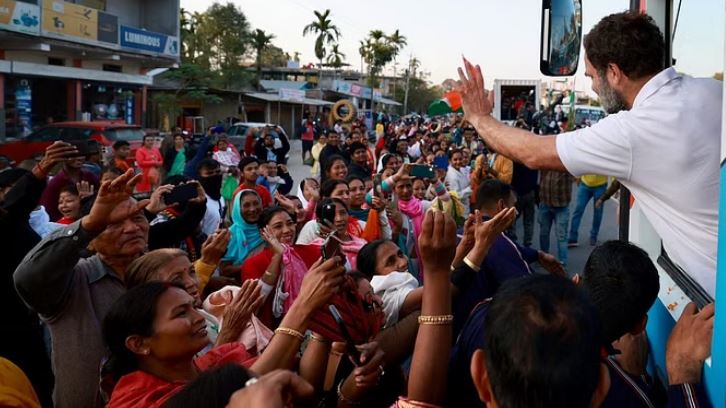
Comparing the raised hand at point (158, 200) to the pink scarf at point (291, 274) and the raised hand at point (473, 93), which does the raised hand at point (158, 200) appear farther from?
the raised hand at point (473, 93)

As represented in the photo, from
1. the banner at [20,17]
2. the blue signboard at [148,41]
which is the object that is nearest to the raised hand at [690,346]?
A: the banner at [20,17]

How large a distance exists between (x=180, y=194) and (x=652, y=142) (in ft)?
9.81

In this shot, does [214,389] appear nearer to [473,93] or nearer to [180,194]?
[473,93]

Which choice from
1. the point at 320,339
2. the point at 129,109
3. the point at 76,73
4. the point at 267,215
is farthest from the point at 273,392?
the point at 129,109

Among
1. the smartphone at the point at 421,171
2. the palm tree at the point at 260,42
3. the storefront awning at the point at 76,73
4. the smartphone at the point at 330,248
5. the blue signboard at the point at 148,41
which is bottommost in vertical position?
the smartphone at the point at 330,248

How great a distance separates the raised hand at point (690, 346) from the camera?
68.4 inches

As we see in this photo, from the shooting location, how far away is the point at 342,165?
21.7 feet

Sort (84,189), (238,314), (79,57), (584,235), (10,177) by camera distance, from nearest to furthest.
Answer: (238,314), (10,177), (84,189), (584,235), (79,57)

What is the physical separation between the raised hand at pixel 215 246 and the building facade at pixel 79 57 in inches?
729

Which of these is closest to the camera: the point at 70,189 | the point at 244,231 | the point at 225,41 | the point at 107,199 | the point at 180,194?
the point at 107,199

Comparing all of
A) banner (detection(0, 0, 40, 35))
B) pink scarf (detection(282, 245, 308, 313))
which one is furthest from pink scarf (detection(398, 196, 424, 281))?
banner (detection(0, 0, 40, 35))

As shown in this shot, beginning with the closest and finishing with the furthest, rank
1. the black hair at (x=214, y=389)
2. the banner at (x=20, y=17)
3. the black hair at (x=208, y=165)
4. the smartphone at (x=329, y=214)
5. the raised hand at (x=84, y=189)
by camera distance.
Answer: the black hair at (x=214, y=389), the smartphone at (x=329, y=214), the raised hand at (x=84, y=189), the black hair at (x=208, y=165), the banner at (x=20, y=17)

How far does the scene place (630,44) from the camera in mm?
2135

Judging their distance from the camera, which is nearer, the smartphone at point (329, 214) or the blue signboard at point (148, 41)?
the smartphone at point (329, 214)
